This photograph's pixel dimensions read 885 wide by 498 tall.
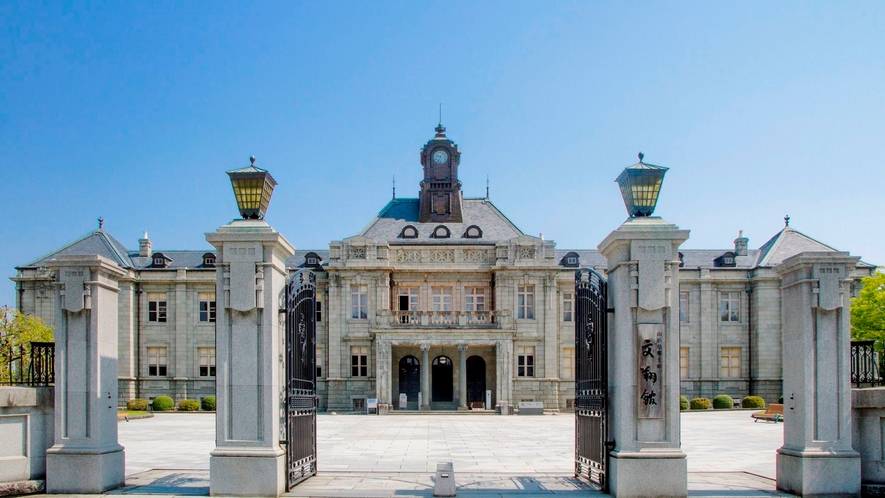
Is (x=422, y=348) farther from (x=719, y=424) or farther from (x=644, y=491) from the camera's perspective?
(x=644, y=491)

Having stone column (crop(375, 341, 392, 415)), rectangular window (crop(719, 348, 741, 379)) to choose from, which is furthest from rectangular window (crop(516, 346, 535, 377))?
rectangular window (crop(719, 348, 741, 379))

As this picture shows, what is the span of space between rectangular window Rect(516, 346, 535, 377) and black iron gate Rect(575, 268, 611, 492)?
32.3 metres

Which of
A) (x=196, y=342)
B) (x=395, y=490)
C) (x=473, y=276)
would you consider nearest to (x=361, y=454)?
(x=395, y=490)

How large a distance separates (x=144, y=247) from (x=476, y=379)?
23.8 m

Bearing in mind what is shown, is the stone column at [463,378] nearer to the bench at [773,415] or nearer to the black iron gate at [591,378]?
the bench at [773,415]

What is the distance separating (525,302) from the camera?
1890 inches

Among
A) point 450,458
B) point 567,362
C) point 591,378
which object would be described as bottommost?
point 567,362

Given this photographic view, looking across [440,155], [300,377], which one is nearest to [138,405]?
[440,155]

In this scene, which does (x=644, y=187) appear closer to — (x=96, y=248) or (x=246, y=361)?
(x=246, y=361)

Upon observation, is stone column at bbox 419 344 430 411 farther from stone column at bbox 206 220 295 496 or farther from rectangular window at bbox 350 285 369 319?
stone column at bbox 206 220 295 496

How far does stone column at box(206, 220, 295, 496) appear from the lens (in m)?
12.7

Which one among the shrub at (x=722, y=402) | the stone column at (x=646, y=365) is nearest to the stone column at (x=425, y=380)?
the shrub at (x=722, y=402)

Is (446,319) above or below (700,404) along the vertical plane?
above

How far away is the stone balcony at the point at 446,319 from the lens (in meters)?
45.9
